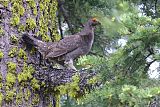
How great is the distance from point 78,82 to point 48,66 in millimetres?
348

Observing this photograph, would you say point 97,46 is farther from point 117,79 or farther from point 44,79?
point 117,79

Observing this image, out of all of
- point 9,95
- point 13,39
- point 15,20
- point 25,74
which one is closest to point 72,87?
point 25,74

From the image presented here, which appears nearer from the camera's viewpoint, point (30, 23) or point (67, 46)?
point (30, 23)

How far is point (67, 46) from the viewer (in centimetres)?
354

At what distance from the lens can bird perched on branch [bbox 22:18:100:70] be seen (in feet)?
10.9

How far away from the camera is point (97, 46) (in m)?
4.77

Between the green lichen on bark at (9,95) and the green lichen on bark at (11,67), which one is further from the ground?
the green lichen on bark at (11,67)

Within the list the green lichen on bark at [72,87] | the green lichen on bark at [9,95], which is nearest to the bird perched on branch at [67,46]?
the green lichen on bark at [72,87]

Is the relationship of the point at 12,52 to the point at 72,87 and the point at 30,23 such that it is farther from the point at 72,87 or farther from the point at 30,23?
the point at 72,87

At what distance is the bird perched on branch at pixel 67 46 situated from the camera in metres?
3.33

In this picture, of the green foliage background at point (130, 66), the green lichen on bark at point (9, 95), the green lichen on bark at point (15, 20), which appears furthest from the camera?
the green lichen on bark at point (15, 20)

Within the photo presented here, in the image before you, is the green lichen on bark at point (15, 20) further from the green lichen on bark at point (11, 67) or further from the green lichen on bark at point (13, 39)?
the green lichen on bark at point (11, 67)

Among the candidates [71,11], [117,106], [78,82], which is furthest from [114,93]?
[71,11]

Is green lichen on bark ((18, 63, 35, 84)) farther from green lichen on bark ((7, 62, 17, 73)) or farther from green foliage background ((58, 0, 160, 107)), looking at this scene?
green foliage background ((58, 0, 160, 107))
